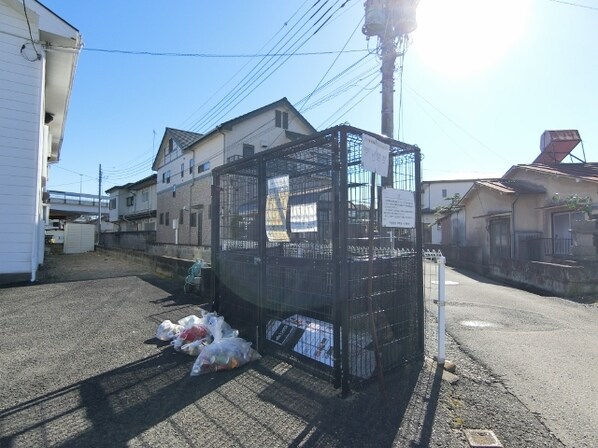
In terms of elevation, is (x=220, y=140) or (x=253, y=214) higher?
(x=220, y=140)

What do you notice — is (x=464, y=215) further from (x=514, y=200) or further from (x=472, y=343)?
(x=472, y=343)

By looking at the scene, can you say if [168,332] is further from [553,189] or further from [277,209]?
[553,189]

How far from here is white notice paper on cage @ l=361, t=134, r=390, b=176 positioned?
3.02 meters

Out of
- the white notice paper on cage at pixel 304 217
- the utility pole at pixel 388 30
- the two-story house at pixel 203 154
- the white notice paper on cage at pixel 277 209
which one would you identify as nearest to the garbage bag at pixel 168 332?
the white notice paper on cage at pixel 277 209

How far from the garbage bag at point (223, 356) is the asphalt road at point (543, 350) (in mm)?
2474

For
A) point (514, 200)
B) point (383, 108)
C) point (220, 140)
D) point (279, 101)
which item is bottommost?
point (514, 200)

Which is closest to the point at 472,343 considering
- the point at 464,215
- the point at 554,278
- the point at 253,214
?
the point at 253,214

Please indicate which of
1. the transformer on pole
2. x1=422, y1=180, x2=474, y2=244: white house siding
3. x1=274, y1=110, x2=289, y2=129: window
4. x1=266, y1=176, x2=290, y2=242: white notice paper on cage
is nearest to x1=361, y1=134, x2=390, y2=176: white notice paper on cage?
x1=266, y1=176, x2=290, y2=242: white notice paper on cage

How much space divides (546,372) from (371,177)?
2.68m

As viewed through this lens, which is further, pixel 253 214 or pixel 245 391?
pixel 253 214

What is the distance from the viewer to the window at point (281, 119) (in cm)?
1942

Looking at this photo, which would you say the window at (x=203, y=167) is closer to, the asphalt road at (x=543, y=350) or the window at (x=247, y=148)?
the window at (x=247, y=148)

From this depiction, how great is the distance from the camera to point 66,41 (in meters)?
9.09

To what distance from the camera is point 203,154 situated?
2028 cm
